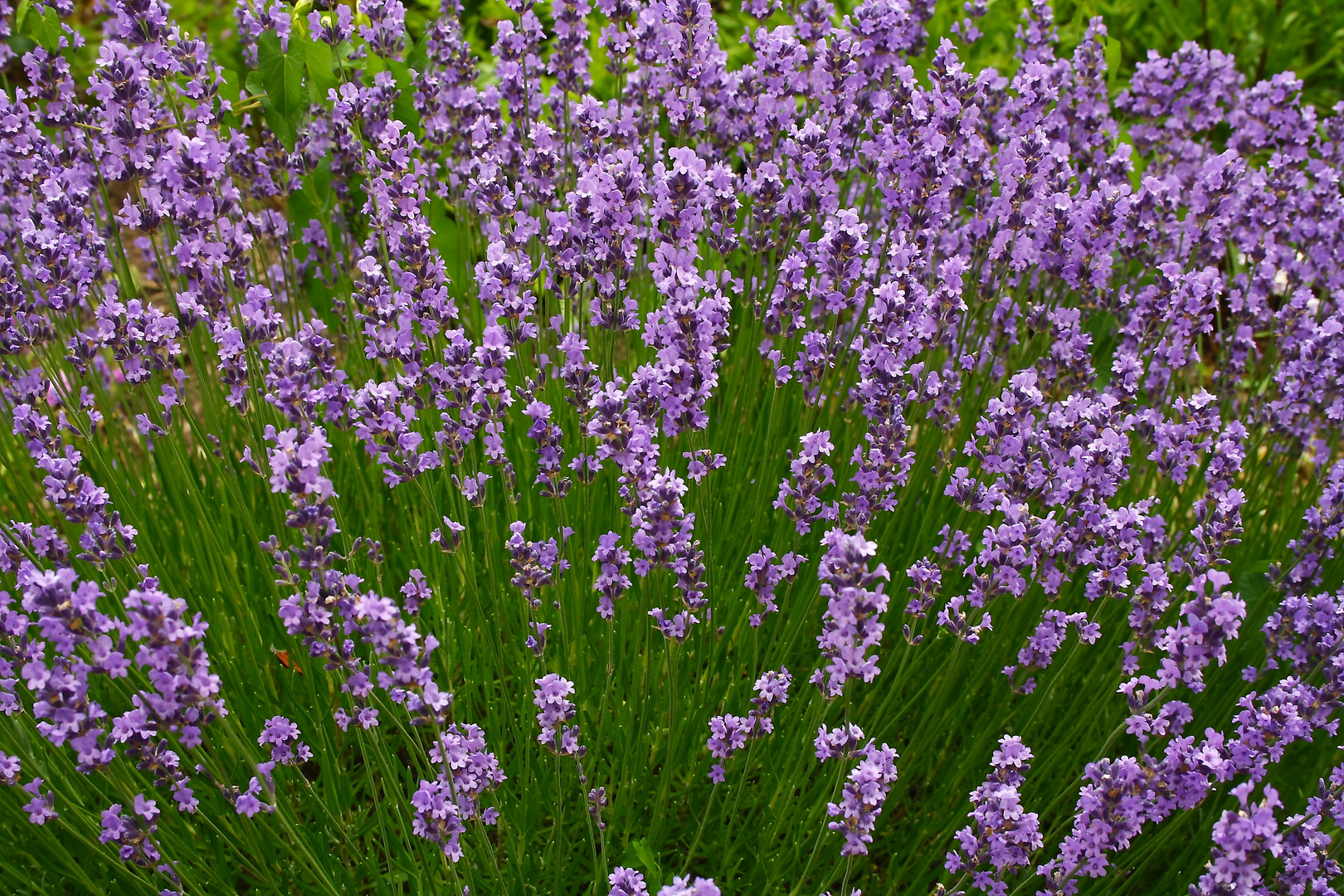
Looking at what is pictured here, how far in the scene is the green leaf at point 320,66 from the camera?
2735mm

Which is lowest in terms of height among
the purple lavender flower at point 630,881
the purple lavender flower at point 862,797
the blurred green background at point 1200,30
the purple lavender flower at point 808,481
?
the purple lavender flower at point 630,881

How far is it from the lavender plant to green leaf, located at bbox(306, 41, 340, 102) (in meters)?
0.08

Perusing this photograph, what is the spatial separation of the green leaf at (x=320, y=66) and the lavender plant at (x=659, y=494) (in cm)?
8

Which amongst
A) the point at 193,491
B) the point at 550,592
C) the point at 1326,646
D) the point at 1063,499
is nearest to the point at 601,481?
the point at 550,592

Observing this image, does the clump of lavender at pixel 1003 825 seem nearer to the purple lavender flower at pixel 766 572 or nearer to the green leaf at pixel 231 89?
the purple lavender flower at pixel 766 572

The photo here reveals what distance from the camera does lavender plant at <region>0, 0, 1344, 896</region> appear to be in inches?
75.4

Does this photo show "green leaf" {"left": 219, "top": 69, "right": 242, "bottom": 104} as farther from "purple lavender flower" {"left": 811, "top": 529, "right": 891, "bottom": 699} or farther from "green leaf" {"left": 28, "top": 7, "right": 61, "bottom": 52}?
"purple lavender flower" {"left": 811, "top": 529, "right": 891, "bottom": 699}

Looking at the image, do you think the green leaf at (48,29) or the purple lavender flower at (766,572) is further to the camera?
the green leaf at (48,29)

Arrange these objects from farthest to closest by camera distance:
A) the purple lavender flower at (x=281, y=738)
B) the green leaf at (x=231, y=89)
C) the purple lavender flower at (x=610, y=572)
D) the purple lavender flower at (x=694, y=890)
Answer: the green leaf at (x=231, y=89)
the purple lavender flower at (x=610, y=572)
the purple lavender flower at (x=281, y=738)
the purple lavender flower at (x=694, y=890)

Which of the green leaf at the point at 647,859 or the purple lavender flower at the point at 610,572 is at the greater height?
the purple lavender flower at the point at 610,572

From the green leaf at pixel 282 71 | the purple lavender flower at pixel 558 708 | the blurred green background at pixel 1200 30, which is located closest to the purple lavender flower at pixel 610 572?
the purple lavender flower at pixel 558 708

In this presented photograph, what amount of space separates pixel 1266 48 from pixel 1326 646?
19.2ft

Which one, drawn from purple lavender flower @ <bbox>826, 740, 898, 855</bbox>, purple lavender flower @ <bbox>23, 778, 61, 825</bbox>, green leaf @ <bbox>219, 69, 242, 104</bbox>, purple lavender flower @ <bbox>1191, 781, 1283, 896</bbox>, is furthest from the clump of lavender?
green leaf @ <bbox>219, 69, 242, 104</bbox>

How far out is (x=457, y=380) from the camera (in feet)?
6.71
